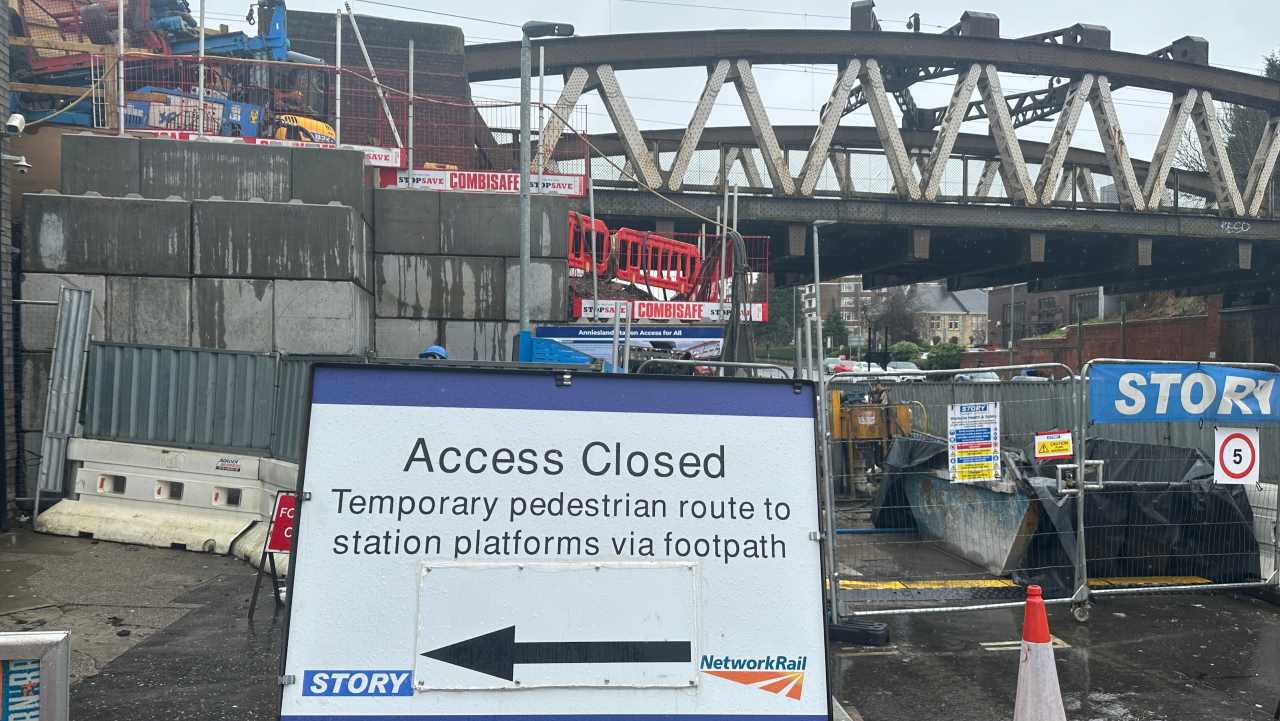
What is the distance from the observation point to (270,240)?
49.9ft

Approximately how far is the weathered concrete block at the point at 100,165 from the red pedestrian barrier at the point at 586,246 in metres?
8.19

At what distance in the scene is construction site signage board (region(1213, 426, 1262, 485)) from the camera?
871 cm

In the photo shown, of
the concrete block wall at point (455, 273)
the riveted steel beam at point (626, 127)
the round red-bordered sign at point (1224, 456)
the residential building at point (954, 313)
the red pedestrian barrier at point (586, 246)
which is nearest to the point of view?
the round red-bordered sign at point (1224, 456)

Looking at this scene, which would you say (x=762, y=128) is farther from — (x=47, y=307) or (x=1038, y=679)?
(x=1038, y=679)

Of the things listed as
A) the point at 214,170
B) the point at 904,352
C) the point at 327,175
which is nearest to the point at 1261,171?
the point at 327,175

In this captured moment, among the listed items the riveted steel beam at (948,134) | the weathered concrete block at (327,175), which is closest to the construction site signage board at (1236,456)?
the weathered concrete block at (327,175)

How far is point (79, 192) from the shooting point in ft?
49.1

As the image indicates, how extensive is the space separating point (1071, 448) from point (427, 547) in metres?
6.67

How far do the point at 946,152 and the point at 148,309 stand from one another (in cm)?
2152

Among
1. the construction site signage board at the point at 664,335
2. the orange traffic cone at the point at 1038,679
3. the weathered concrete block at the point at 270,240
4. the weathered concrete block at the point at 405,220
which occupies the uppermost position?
the weathered concrete block at the point at 405,220

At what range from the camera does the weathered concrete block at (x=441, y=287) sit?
17609 mm

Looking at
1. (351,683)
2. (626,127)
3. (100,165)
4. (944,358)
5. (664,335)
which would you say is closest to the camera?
(351,683)

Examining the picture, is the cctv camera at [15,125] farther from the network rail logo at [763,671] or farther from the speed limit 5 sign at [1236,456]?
the speed limit 5 sign at [1236,456]

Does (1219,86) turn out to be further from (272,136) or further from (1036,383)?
(272,136)
